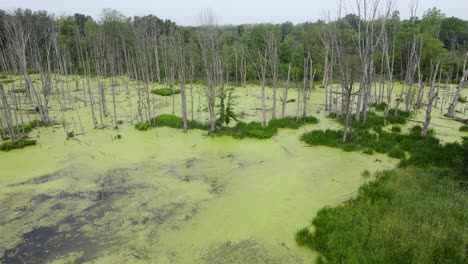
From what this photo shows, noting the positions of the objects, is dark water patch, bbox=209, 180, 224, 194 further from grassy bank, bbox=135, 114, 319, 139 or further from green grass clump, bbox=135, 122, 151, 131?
green grass clump, bbox=135, 122, 151, 131

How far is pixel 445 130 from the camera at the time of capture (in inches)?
535

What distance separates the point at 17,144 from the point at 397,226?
Answer: 1363 centimetres

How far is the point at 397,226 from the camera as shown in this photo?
19.5ft

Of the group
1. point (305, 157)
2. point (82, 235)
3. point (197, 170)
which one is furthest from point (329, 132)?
point (82, 235)

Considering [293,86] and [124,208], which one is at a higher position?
[293,86]

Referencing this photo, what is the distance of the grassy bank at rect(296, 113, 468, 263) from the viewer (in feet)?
17.4

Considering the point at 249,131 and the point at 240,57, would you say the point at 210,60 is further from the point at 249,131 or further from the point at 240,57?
the point at 240,57

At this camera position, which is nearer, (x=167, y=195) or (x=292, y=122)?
(x=167, y=195)

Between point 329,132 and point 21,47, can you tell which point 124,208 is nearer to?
point 329,132

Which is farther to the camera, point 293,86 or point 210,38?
point 293,86

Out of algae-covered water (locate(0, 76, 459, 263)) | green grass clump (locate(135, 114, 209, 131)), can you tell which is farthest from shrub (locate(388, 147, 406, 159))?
green grass clump (locate(135, 114, 209, 131))

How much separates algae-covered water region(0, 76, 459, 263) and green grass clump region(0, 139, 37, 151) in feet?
1.48

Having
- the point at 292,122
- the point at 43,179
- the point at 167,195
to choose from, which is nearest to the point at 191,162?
the point at 167,195

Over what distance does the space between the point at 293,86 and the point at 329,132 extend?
1506cm
